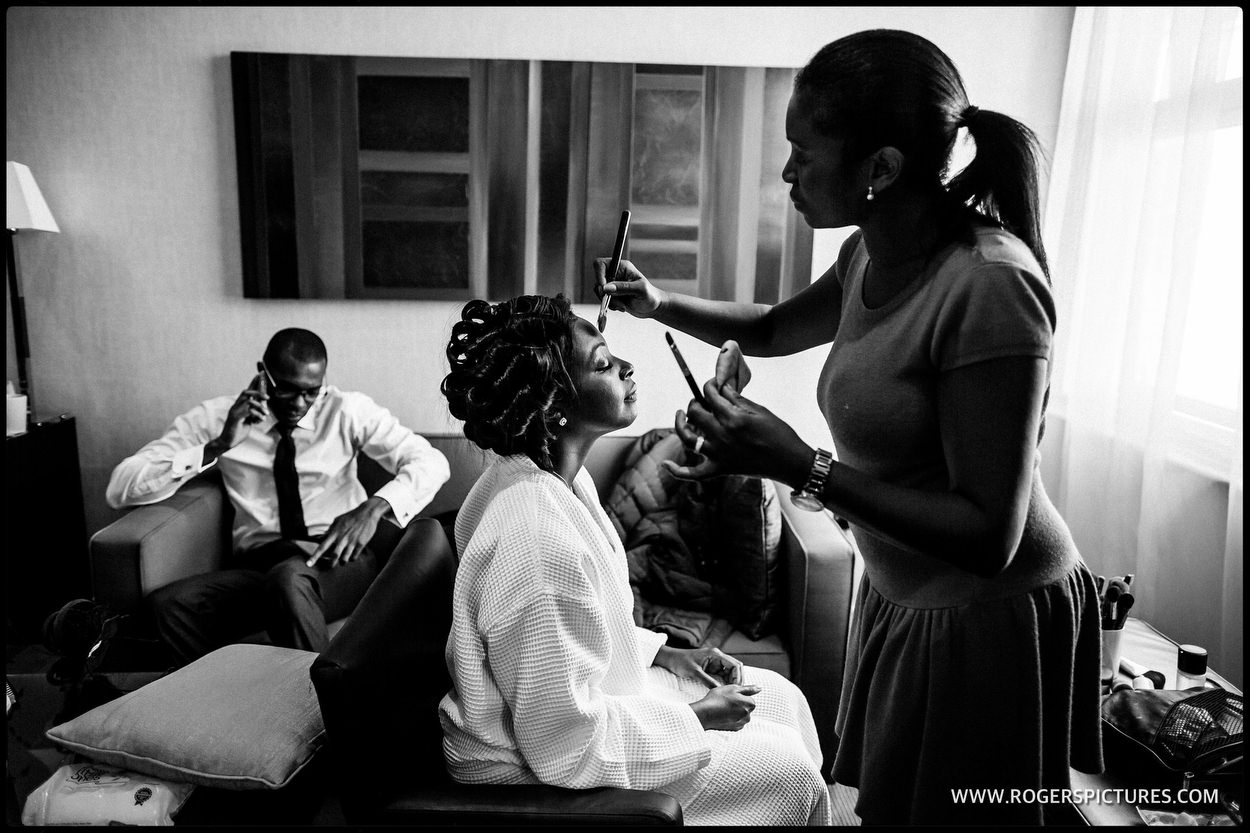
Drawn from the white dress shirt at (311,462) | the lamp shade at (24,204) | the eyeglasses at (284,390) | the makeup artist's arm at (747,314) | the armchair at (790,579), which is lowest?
the armchair at (790,579)

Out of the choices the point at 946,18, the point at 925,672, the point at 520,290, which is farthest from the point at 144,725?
the point at 946,18

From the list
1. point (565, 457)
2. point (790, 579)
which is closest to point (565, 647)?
point (565, 457)

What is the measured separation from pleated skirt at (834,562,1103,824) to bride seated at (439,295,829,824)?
0.90ft

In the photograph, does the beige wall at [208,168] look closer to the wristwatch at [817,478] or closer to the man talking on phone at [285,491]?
the man talking on phone at [285,491]

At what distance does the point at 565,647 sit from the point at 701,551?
128 cm

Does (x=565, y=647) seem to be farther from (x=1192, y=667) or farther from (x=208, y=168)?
(x=208, y=168)

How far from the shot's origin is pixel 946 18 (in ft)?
9.43

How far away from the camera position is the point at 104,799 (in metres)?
1.20

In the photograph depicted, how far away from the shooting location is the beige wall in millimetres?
2850

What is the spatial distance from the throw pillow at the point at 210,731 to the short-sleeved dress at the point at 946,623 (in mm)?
848

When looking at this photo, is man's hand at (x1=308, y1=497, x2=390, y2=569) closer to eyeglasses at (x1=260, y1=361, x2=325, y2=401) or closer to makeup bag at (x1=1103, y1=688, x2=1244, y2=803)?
eyeglasses at (x1=260, y1=361, x2=325, y2=401)

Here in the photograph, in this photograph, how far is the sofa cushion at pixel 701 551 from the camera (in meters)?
2.31

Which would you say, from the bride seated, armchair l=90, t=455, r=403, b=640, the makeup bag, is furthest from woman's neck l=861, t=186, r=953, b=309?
armchair l=90, t=455, r=403, b=640

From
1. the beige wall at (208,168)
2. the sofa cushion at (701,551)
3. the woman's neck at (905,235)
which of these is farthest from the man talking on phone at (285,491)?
the woman's neck at (905,235)
